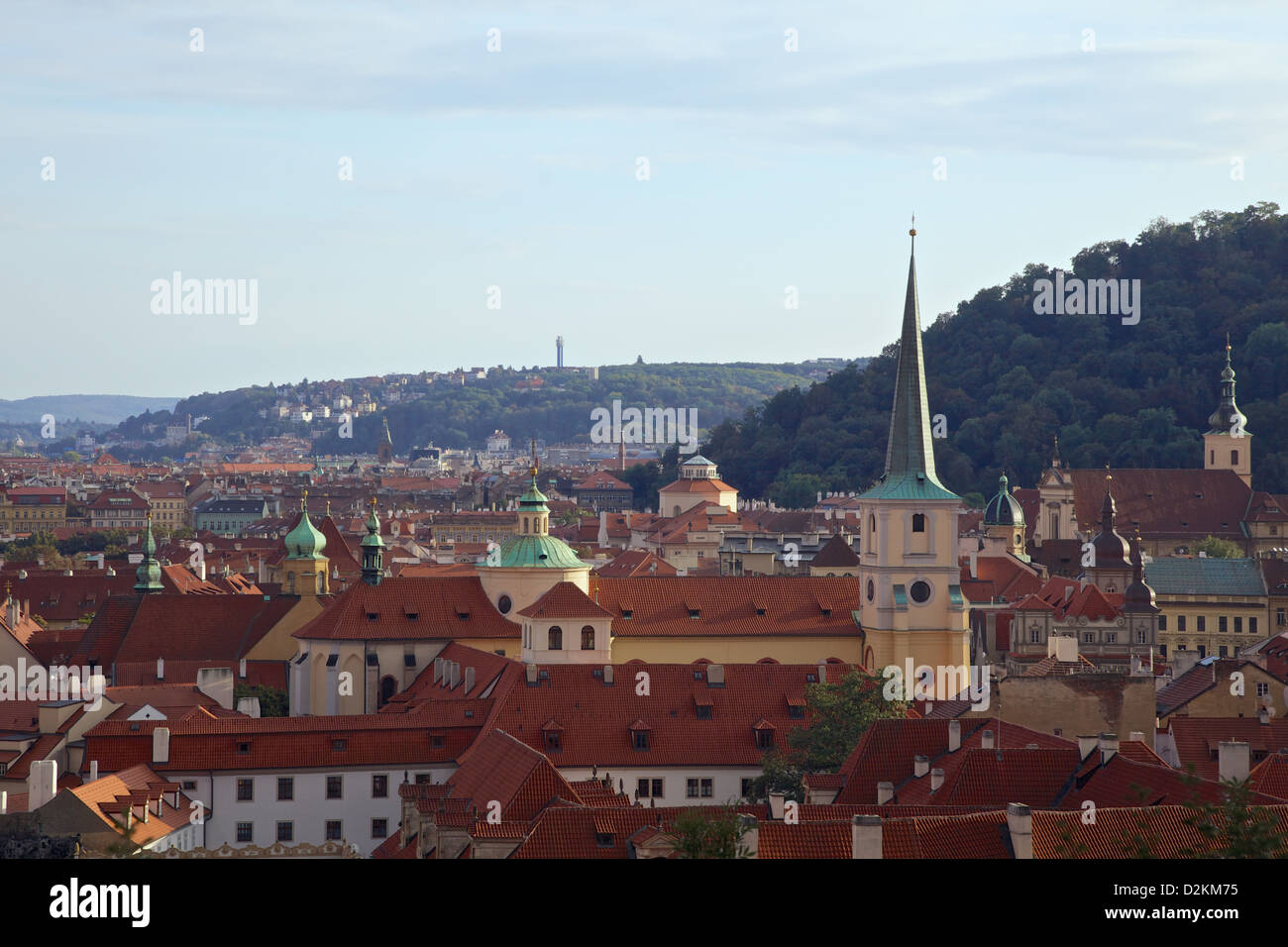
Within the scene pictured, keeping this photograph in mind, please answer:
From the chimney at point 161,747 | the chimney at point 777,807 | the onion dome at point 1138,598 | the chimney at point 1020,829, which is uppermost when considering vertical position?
the chimney at point 1020,829

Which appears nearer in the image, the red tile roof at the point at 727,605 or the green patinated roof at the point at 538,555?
the red tile roof at the point at 727,605

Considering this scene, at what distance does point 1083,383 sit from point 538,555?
331 ft

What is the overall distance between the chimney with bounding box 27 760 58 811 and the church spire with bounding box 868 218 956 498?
31.0m

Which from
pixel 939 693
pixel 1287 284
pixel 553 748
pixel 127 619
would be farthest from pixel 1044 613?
pixel 1287 284

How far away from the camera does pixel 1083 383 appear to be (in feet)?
547

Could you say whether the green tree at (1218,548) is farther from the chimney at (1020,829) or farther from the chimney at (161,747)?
the chimney at (1020,829)

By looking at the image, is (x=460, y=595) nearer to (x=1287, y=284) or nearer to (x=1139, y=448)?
(x=1139, y=448)

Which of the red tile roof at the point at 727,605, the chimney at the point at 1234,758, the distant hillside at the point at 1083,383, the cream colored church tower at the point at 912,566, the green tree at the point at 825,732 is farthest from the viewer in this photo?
the distant hillside at the point at 1083,383

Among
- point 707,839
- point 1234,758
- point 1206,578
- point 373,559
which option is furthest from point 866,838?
point 1206,578

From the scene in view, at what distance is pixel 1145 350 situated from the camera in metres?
171

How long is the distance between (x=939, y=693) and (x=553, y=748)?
15.5 m

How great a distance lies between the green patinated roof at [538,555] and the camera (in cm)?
7200

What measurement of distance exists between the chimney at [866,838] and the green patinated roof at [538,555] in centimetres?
4239

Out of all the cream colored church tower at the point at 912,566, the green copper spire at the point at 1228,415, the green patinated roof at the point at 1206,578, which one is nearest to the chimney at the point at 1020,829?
the cream colored church tower at the point at 912,566
